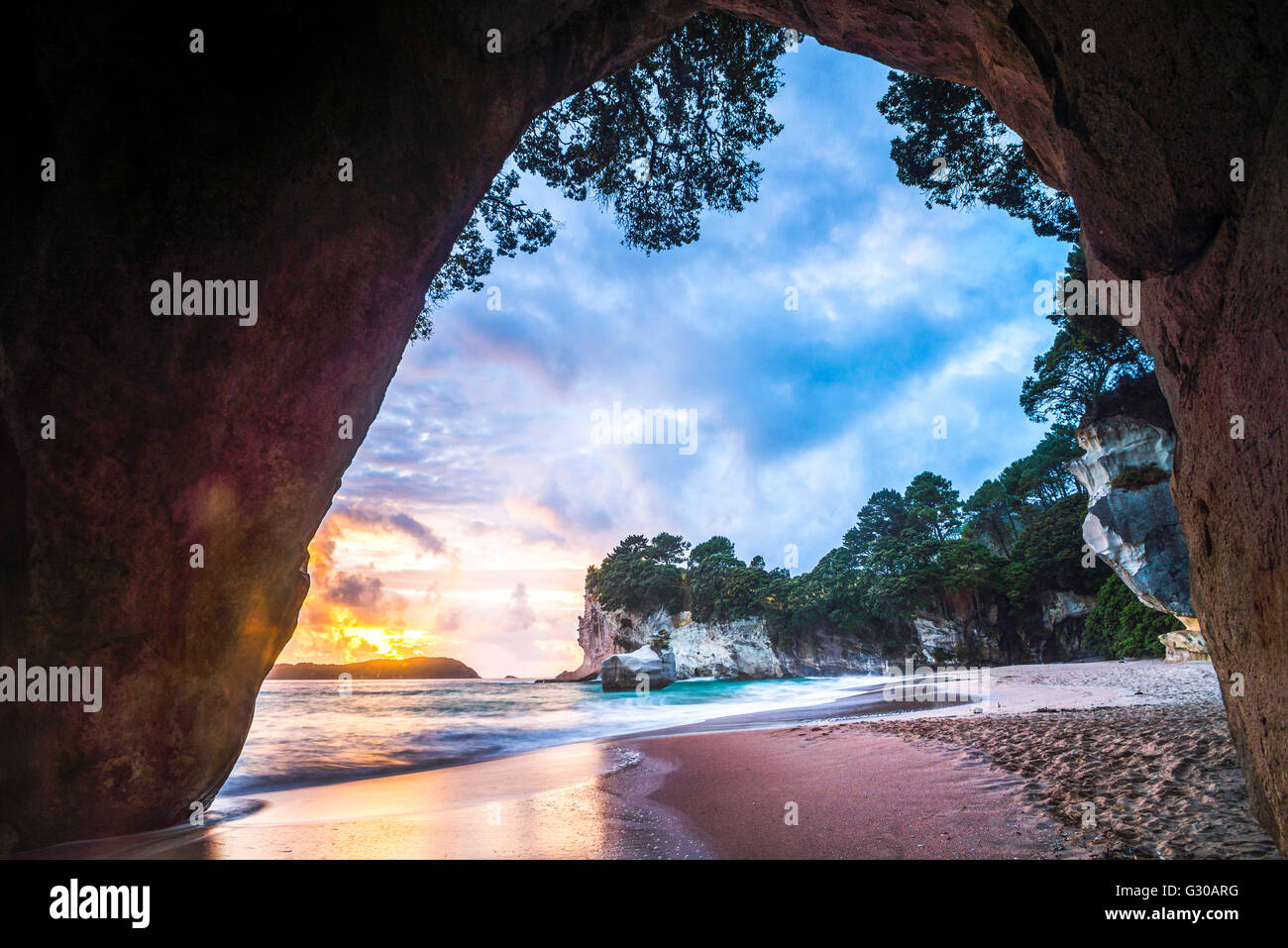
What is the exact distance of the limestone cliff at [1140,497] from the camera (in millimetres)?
17266

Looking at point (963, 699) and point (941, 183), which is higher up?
point (941, 183)

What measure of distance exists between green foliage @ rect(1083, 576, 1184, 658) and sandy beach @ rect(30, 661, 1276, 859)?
2426 cm

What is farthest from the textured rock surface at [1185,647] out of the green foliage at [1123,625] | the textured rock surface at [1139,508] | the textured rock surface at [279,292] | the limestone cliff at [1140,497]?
the textured rock surface at [279,292]

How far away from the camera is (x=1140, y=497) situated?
17.9 metres

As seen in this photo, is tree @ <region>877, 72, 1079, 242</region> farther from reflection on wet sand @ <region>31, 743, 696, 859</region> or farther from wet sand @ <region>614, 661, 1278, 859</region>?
reflection on wet sand @ <region>31, 743, 696, 859</region>

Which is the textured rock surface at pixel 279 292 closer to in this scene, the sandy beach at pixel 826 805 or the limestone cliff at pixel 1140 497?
the sandy beach at pixel 826 805

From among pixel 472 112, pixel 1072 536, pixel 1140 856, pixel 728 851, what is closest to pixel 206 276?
pixel 472 112

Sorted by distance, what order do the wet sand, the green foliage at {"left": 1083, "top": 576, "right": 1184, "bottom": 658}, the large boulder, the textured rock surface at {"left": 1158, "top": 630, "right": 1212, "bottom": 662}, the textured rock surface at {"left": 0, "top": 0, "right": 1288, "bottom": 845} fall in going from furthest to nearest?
the large boulder, the green foliage at {"left": 1083, "top": 576, "right": 1184, "bottom": 658}, the textured rock surface at {"left": 1158, "top": 630, "right": 1212, "bottom": 662}, the wet sand, the textured rock surface at {"left": 0, "top": 0, "right": 1288, "bottom": 845}

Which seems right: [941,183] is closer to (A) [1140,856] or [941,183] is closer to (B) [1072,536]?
(A) [1140,856]

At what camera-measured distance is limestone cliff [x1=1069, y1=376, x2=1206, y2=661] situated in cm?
1727

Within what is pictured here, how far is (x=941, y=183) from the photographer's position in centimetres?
988

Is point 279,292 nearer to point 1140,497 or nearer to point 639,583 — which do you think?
point 1140,497

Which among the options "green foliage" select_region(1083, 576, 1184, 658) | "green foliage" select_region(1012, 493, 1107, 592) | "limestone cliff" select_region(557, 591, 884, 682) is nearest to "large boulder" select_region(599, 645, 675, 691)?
"limestone cliff" select_region(557, 591, 884, 682)
